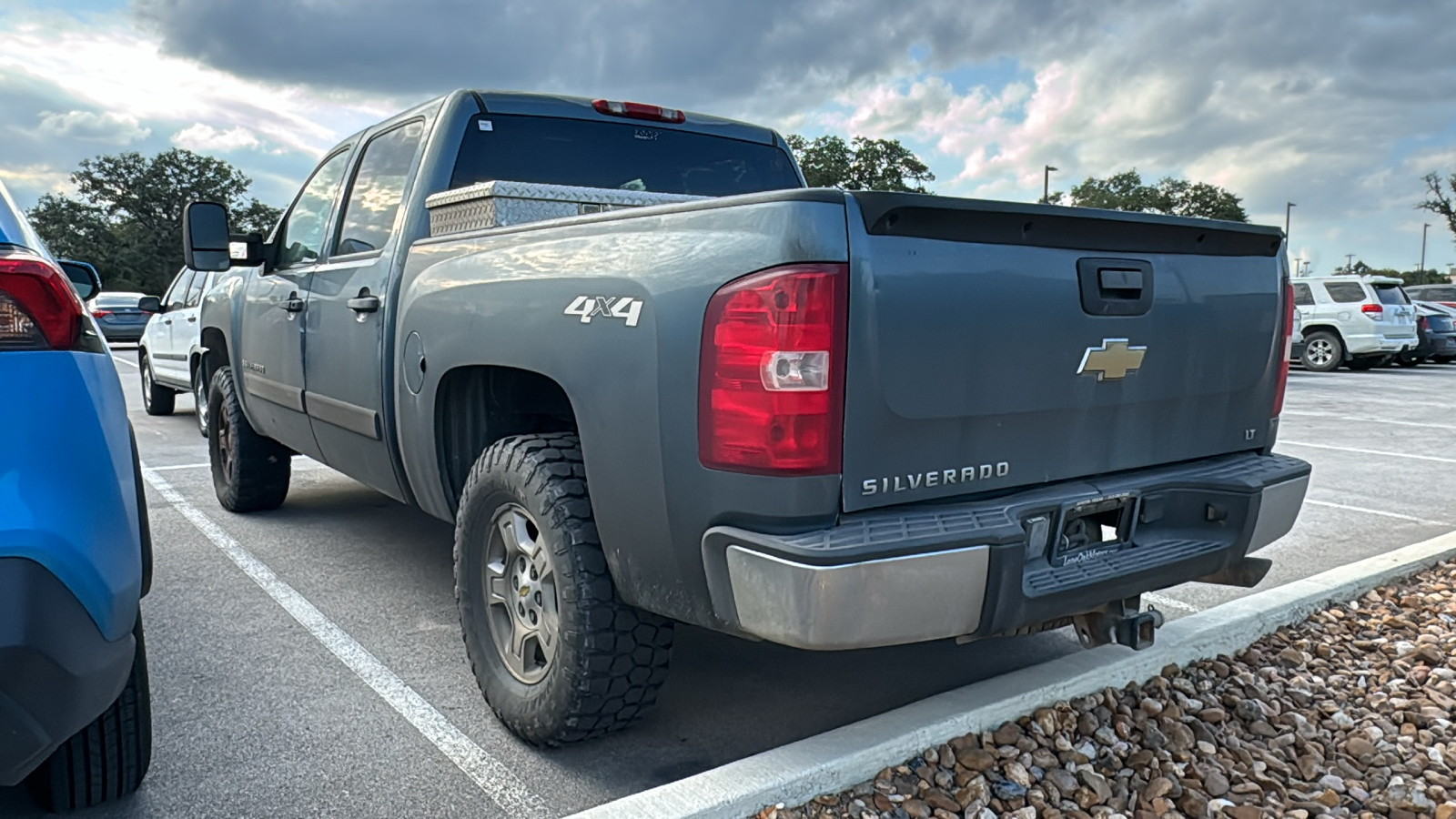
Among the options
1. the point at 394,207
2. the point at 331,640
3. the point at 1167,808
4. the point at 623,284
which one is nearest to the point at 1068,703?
the point at 1167,808

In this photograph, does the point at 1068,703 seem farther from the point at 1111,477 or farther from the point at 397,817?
the point at 397,817

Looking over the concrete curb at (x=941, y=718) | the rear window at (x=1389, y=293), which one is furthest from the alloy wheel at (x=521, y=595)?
the rear window at (x=1389, y=293)

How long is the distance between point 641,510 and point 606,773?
81 cm

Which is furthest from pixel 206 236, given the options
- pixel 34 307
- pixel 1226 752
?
pixel 1226 752

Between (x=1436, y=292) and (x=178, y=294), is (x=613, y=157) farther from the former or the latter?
(x=1436, y=292)

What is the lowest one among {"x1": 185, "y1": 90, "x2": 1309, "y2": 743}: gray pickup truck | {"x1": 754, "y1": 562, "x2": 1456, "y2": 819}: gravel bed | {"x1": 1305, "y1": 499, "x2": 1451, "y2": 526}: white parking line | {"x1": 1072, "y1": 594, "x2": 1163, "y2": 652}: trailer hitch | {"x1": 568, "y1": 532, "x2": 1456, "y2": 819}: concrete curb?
{"x1": 1305, "y1": 499, "x2": 1451, "y2": 526}: white parking line

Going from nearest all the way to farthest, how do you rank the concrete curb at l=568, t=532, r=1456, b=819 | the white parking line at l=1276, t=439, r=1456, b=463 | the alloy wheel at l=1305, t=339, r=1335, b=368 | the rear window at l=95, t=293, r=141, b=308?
the concrete curb at l=568, t=532, r=1456, b=819, the white parking line at l=1276, t=439, r=1456, b=463, the alloy wheel at l=1305, t=339, r=1335, b=368, the rear window at l=95, t=293, r=141, b=308

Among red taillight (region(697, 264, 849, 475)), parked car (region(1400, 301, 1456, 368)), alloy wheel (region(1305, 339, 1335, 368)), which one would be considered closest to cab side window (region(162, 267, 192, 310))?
red taillight (region(697, 264, 849, 475))

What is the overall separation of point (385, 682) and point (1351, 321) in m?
20.3

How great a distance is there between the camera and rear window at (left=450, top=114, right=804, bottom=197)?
4.05 meters

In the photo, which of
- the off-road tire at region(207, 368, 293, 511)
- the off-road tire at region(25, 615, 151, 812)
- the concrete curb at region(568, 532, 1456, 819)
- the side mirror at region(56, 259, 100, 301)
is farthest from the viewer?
the off-road tire at region(207, 368, 293, 511)

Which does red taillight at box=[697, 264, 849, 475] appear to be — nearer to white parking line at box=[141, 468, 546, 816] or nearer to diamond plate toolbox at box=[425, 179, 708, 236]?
white parking line at box=[141, 468, 546, 816]

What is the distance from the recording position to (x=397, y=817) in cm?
261

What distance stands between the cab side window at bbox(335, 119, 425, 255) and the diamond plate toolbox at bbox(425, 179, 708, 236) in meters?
0.34
